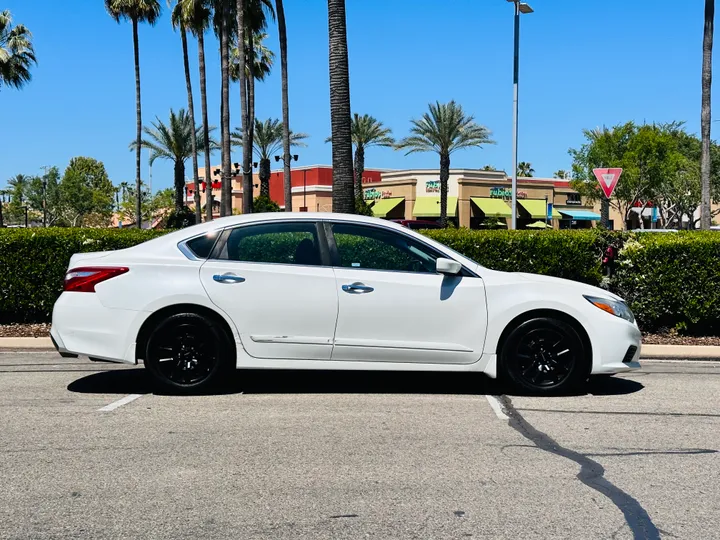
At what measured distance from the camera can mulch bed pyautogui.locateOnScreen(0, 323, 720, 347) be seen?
10898mm

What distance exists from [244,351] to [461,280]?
1970 mm

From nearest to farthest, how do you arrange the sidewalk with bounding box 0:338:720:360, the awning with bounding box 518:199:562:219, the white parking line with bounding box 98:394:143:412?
the white parking line with bounding box 98:394:143:412, the sidewalk with bounding box 0:338:720:360, the awning with bounding box 518:199:562:219

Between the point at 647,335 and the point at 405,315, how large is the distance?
5.75 meters

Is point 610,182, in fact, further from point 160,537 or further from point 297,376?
point 160,537

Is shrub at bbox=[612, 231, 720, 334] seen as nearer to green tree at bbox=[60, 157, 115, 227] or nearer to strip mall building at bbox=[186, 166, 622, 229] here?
strip mall building at bbox=[186, 166, 622, 229]

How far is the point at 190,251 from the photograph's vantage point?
7039mm

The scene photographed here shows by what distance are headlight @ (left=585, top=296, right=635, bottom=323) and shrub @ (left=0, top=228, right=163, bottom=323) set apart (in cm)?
720

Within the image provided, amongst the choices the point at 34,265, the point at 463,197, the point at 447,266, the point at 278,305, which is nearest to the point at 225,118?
the point at 34,265

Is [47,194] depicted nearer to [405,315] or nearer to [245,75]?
[245,75]

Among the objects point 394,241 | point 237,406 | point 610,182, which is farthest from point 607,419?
point 610,182

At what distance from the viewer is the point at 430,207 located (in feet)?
210

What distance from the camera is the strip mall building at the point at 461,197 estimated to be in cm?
6475

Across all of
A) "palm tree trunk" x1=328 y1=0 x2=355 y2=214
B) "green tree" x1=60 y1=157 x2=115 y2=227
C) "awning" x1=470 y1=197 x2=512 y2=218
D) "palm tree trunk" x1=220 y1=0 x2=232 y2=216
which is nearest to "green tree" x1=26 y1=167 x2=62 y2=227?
"green tree" x1=60 y1=157 x2=115 y2=227

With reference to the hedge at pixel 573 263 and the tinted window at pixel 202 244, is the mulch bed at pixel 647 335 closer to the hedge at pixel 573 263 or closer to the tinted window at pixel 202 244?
the hedge at pixel 573 263
